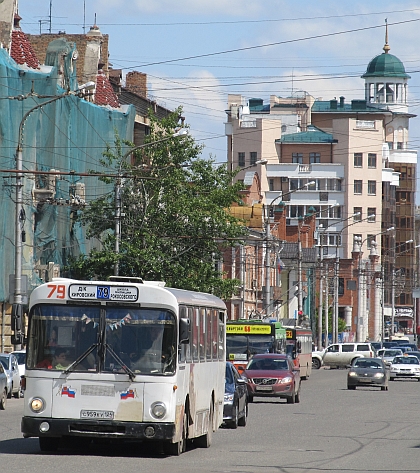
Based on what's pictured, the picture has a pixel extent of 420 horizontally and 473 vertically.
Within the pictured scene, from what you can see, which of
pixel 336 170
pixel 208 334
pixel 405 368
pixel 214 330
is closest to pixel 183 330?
pixel 208 334

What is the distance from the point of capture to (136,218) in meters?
52.4

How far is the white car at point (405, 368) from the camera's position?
5909cm

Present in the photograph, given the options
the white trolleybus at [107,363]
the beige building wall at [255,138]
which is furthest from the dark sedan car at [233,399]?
the beige building wall at [255,138]

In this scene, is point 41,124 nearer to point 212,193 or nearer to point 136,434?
point 212,193

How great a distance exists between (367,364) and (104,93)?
2854 centimetres

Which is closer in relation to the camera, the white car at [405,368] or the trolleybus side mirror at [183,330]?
the trolleybus side mirror at [183,330]

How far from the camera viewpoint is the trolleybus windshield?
1645 cm

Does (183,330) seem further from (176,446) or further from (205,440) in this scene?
(205,440)

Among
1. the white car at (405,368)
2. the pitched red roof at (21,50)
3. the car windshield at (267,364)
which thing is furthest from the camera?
the white car at (405,368)

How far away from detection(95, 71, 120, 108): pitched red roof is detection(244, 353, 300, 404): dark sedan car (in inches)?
1361

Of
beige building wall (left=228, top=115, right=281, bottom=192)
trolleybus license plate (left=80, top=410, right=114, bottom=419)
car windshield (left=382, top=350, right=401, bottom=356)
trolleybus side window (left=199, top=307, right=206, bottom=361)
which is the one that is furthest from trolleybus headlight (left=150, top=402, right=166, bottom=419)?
beige building wall (left=228, top=115, right=281, bottom=192)

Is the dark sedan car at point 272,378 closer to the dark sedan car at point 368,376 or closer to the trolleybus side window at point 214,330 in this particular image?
the dark sedan car at point 368,376

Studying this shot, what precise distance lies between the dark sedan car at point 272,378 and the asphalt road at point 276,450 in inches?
136

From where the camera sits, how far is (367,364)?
4856cm
